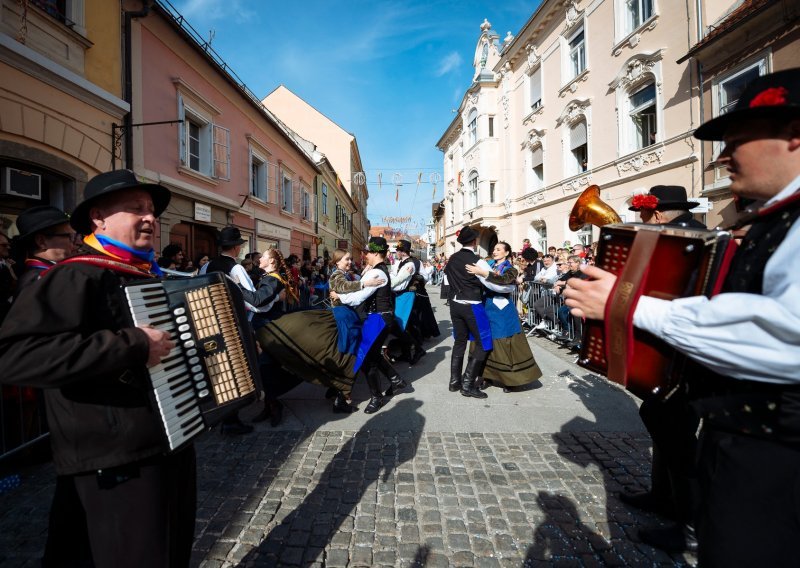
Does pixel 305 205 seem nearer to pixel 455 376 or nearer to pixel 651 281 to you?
pixel 455 376

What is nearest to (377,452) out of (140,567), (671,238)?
(140,567)

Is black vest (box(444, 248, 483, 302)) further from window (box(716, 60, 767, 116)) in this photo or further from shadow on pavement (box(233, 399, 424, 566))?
window (box(716, 60, 767, 116))

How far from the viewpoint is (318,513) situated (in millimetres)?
2621

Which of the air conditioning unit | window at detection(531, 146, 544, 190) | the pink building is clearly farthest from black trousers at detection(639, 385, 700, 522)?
window at detection(531, 146, 544, 190)

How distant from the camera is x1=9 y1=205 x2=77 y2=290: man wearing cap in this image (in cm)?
312

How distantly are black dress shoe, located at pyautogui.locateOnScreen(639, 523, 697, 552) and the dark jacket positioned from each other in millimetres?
2613

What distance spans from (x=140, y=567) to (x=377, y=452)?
2.20 m

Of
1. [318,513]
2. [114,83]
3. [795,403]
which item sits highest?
[114,83]

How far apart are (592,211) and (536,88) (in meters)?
18.1

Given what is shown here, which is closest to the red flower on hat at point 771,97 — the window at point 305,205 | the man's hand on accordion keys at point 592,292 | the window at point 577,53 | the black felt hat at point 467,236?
the man's hand on accordion keys at point 592,292

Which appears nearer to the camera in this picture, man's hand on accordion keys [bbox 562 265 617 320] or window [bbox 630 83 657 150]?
man's hand on accordion keys [bbox 562 265 617 320]

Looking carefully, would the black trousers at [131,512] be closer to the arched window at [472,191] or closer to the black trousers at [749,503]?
the black trousers at [749,503]

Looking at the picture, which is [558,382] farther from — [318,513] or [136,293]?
[136,293]

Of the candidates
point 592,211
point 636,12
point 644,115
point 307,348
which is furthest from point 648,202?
point 636,12
